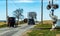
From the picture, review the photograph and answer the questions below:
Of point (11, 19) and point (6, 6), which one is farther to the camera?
point (6, 6)

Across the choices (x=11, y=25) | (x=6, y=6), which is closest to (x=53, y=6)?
(x=11, y=25)

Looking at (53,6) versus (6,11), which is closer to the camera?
(53,6)

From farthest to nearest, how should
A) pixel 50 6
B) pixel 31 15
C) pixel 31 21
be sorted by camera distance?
pixel 31 15 → pixel 31 21 → pixel 50 6

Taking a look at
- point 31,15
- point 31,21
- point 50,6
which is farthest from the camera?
point 31,15

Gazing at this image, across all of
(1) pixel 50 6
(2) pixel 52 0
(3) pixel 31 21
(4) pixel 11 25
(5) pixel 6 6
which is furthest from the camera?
(3) pixel 31 21

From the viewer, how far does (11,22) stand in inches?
2055

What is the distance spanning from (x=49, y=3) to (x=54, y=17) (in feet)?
8.19

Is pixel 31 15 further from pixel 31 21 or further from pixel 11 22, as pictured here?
pixel 11 22

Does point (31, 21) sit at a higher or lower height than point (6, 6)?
lower

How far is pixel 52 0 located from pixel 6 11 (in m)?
34.0

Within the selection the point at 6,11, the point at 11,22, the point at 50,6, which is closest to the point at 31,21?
the point at 6,11

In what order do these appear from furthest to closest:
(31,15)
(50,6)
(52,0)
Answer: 1. (31,15)
2. (50,6)
3. (52,0)

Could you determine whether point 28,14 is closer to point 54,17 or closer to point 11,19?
point 11,19

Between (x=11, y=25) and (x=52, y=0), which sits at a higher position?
(x=52, y=0)
